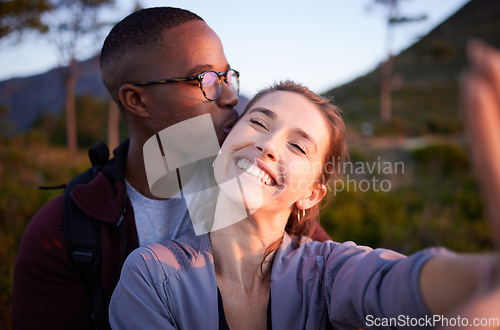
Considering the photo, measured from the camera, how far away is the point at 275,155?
6.16ft

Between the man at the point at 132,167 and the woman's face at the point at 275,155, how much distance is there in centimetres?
54

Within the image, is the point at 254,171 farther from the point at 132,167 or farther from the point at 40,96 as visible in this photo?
the point at 40,96

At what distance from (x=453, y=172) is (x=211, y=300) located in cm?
1149

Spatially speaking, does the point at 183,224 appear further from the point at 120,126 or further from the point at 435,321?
the point at 120,126

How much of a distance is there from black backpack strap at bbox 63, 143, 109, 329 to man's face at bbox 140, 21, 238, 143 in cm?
84

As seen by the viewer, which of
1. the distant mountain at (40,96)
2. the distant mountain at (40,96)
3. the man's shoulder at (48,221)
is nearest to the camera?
the man's shoulder at (48,221)

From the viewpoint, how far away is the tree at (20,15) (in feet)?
33.4

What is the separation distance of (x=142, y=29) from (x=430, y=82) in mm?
34059

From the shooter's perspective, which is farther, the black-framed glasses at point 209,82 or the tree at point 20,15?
the tree at point 20,15

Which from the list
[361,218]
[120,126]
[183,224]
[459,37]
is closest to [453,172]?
[361,218]

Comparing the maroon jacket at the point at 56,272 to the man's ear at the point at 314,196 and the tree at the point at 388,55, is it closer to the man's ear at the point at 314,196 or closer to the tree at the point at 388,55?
the man's ear at the point at 314,196

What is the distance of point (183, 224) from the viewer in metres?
2.58

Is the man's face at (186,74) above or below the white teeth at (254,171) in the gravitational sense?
above

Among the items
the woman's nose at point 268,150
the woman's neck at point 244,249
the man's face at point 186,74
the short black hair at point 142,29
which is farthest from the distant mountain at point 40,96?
the woman's nose at point 268,150
